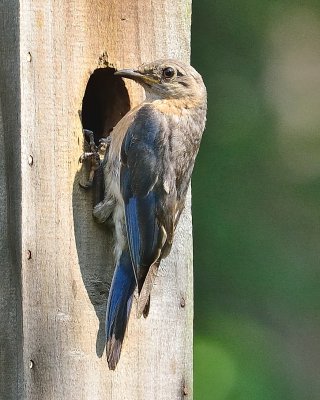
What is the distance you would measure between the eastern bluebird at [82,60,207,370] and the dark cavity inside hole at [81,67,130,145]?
108 mm

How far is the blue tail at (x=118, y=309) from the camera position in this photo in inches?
170

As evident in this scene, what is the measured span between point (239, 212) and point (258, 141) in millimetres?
434

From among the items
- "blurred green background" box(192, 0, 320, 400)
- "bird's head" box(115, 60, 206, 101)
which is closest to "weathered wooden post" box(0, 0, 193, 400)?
"bird's head" box(115, 60, 206, 101)

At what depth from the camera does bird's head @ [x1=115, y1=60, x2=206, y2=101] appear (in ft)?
15.0

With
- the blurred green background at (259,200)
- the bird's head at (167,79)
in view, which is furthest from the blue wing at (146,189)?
the blurred green background at (259,200)

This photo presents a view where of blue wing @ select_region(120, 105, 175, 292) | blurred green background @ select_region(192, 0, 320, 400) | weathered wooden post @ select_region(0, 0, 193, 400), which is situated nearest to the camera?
weathered wooden post @ select_region(0, 0, 193, 400)

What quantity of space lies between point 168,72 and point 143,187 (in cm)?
49

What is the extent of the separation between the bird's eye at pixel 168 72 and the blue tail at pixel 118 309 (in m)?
0.76

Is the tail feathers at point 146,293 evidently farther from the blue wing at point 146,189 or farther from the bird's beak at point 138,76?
the bird's beak at point 138,76

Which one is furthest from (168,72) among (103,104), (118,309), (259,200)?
(259,200)

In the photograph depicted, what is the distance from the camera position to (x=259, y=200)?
7555mm

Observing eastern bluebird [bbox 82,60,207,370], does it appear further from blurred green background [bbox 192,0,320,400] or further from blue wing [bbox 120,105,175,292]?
blurred green background [bbox 192,0,320,400]

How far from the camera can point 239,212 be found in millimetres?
7328

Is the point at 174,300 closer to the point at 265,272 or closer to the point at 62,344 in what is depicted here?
the point at 62,344
